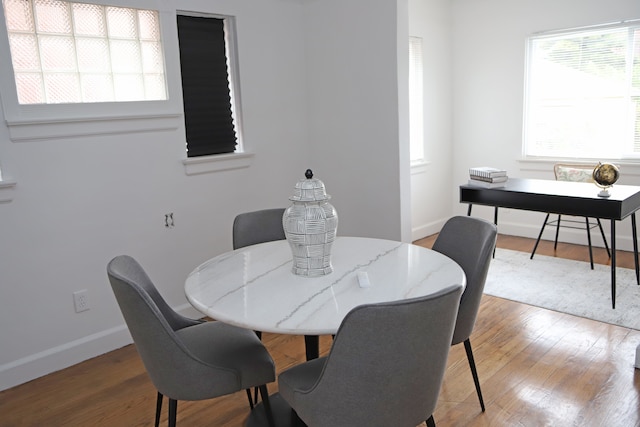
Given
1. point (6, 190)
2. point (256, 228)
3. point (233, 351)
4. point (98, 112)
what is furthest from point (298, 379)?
point (98, 112)

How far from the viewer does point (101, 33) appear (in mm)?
2943

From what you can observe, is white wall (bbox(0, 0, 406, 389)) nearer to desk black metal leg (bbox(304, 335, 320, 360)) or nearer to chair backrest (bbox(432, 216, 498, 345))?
chair backrest (bbox(432, 216, 498, 345))

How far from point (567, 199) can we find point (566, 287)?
723 millimetres

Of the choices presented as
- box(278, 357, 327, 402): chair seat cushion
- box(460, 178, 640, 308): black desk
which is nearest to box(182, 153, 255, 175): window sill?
box(460, 178, 640, 308): black desk

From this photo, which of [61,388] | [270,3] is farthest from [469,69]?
[61,388]

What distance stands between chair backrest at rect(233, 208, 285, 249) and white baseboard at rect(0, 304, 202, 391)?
3.48ft

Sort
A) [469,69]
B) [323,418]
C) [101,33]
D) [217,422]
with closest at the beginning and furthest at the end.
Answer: [323,418] → [217,422] → [101,33] → [469,69]

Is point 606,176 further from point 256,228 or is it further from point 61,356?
point 61,356

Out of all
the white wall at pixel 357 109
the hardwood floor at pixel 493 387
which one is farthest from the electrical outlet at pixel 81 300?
the white wall at pixel 357 109

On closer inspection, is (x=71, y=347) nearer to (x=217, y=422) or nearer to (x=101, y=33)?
(x=217, y=422)

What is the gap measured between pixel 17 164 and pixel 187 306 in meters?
1.41

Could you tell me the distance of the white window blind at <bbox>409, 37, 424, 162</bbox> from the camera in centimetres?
505

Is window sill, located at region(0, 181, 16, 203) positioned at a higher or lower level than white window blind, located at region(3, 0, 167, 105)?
lower

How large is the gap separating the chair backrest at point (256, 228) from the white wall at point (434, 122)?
256 centimetres
